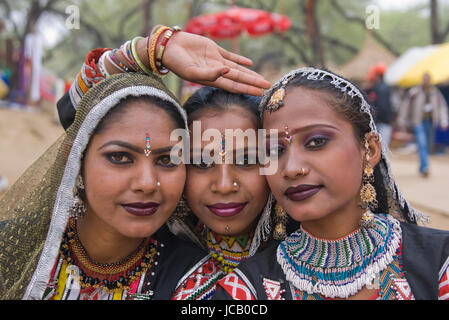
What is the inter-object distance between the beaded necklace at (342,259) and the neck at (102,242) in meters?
0.84

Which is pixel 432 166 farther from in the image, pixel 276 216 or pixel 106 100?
pixel 106 100

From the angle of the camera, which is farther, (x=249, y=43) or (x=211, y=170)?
(x=249, y=43)

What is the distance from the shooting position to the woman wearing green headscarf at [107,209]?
190 cm

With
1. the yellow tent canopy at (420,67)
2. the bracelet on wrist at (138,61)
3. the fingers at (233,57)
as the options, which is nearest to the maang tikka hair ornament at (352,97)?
the fingers at (233,57)

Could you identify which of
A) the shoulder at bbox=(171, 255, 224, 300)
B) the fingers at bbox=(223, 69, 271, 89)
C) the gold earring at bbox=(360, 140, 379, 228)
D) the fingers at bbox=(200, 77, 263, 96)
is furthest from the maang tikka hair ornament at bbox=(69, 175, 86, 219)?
the gold earring at bbox=(360, 140, 379, 228)

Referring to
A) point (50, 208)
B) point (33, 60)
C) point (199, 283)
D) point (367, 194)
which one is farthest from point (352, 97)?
point (33, 60)

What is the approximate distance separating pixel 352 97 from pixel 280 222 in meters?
0.77

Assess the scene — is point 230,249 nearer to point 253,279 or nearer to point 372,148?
point 253,279

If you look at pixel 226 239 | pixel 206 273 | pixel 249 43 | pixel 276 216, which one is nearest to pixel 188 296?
pixel 206 273

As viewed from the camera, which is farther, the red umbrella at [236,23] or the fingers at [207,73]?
the red umbrella at [236,23]

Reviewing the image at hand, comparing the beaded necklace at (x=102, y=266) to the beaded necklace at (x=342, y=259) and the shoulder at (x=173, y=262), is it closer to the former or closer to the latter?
the shoulder at (x=173, y=262)

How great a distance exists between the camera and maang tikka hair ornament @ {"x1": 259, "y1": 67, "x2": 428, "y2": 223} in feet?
6.50

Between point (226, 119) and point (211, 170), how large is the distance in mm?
304

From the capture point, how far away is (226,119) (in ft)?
7.30
